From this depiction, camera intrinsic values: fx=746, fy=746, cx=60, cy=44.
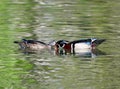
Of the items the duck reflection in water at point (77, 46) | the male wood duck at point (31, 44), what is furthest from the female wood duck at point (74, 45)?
the male wood duck at point (31, 44)

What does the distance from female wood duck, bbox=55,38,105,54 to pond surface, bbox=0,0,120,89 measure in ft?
0.63

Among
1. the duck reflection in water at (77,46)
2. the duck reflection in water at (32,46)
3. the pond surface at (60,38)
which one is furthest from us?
the duck reflection in water at (32,46)

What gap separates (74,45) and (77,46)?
0.47 feet

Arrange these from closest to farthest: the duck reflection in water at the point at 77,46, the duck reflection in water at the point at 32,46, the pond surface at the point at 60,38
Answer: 1. the pond surface at the point at 60,38
2. the duck reflection in water at the point at 77,46
3. the duck reflection in water at the point at 32,46

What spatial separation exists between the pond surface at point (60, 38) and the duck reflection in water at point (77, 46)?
0.53 feet

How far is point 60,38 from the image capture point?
56.9 feet

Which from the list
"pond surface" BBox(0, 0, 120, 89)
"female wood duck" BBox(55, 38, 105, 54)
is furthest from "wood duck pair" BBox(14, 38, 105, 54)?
"pond surface" BBox(0, 0, 120, 89)

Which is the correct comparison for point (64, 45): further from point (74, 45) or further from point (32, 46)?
point (32, 46)

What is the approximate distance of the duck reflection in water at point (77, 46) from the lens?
53.4ft

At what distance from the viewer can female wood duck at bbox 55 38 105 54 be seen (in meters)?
16.3

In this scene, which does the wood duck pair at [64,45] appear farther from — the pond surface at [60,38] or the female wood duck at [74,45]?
the pond surface at [60,38]

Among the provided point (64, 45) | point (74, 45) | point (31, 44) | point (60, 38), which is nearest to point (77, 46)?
point (74, 45)

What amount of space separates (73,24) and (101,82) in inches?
256

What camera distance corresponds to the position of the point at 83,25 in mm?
19094
